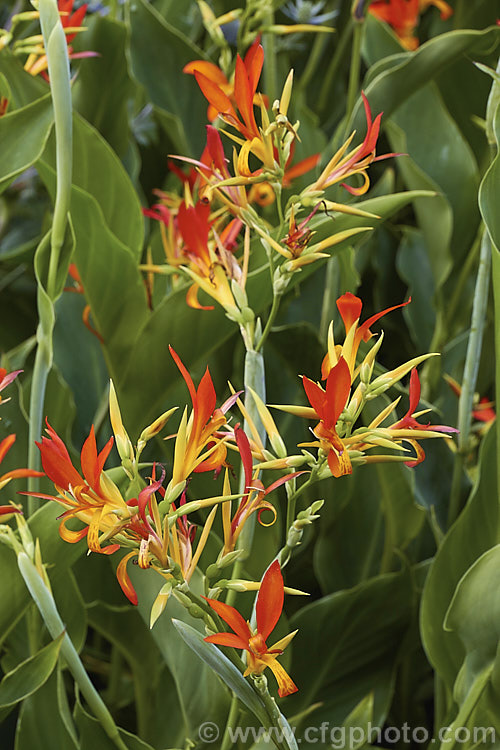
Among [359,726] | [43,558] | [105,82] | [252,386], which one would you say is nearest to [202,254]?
[252,386]

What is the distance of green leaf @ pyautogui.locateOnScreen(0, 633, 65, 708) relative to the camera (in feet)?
1.32

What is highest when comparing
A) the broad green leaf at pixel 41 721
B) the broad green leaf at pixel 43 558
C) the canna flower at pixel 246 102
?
the canna flower at pixel 246 102

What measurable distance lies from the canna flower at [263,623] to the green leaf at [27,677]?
157 millimetres

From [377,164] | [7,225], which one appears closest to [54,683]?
[7,225]

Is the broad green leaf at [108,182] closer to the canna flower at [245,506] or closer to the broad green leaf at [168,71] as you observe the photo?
the broad green leaf at [168,71]

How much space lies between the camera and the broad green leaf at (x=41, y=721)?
0.45 metres

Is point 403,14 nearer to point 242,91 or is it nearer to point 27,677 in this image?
point 242,91

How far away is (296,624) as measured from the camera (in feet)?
1.79

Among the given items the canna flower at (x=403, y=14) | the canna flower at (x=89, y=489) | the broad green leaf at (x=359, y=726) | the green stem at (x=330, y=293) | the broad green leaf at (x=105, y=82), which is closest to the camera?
the canna flower at (x=89, y=489)

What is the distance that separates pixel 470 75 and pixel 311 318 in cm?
28

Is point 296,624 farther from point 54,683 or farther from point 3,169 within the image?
point 3,169

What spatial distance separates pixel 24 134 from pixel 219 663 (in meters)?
0.34

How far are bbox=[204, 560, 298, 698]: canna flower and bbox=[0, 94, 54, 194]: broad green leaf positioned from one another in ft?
0.99

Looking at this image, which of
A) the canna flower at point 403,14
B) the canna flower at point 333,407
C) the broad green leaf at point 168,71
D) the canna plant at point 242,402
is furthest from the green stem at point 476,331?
the canna flower at point 403,14
